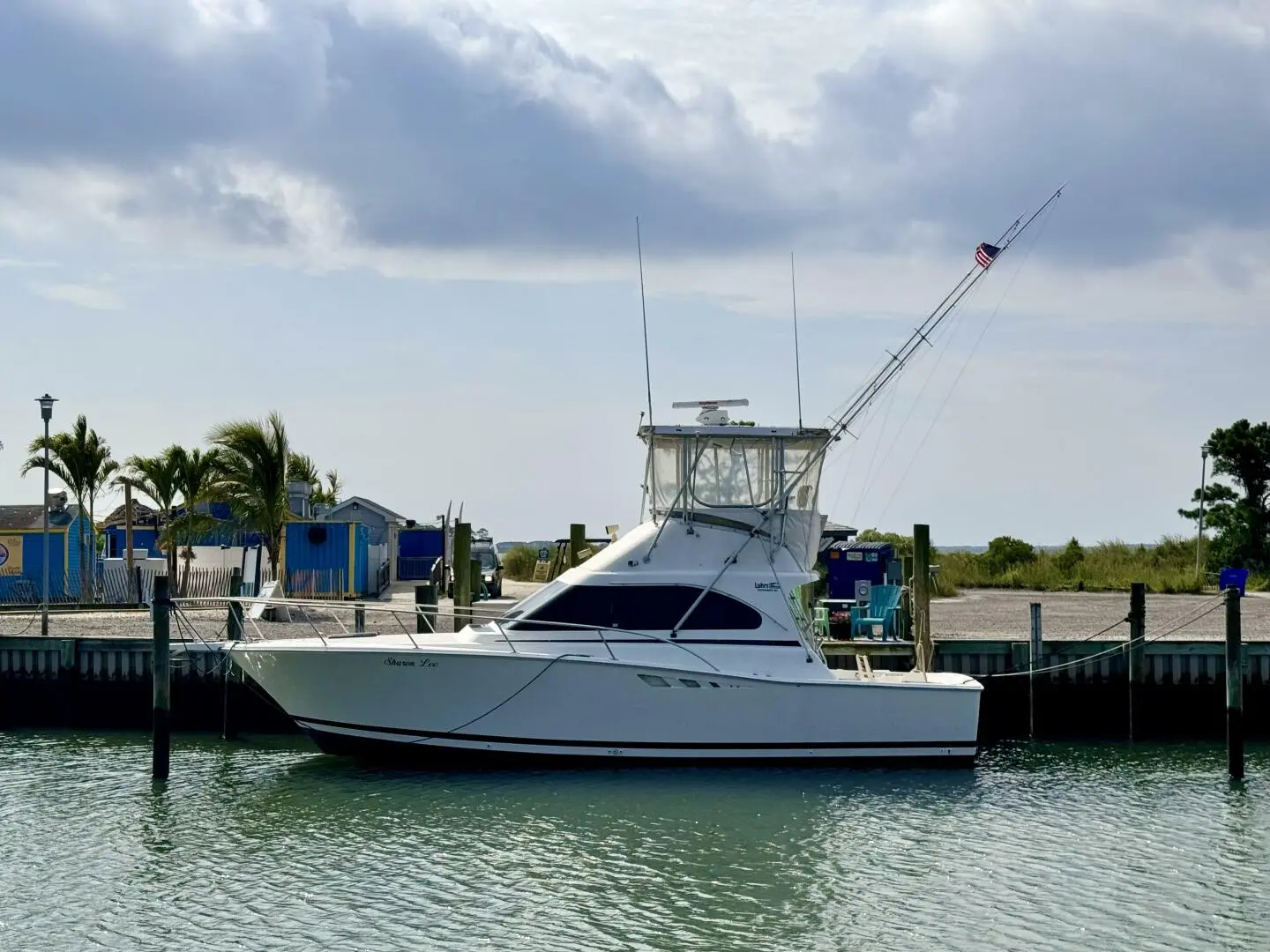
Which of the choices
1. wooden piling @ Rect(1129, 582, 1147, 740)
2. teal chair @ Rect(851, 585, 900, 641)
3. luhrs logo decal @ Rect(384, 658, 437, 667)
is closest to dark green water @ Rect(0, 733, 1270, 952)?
luhrs logo decal @ Rect(384, 658, 437, 667)

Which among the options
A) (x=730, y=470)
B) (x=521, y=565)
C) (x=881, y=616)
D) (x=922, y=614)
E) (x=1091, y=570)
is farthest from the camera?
(x=521, y=565)

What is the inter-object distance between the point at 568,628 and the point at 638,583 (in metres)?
1.06

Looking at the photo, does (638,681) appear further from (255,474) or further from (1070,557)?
(1070,557)

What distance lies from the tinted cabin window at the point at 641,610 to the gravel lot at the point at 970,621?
3012 millimetres

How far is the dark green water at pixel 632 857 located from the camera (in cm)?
1209

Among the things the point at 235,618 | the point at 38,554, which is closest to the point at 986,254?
the point at 235,618

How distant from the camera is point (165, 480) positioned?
37.9m

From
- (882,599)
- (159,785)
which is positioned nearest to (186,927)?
(159,785)

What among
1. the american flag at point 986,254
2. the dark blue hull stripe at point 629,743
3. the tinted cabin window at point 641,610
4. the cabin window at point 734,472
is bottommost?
the dark blue hull stripe at point 629,743

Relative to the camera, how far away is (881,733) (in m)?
18.2

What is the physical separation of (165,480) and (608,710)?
23499 mm

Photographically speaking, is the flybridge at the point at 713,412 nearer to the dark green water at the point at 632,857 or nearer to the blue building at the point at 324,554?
the dark green water at the point at 632,857

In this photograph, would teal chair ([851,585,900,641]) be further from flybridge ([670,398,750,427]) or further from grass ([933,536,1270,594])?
grass ([933,536,1270,594])

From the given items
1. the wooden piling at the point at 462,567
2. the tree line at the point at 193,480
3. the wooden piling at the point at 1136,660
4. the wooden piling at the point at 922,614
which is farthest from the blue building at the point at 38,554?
the wooden piling at the point at 1136,660
